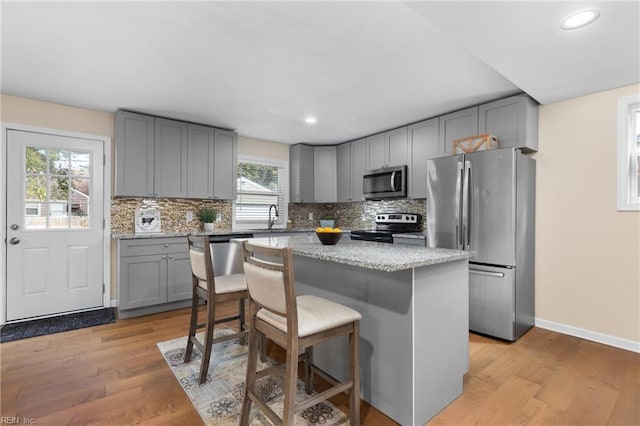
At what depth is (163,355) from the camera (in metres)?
2.62

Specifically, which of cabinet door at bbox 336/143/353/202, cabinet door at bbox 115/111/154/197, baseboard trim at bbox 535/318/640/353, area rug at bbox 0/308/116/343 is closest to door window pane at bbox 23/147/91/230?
cabinet door at bbox 115/111/154/197

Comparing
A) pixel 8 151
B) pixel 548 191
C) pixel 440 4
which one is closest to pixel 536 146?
pixel 548 191

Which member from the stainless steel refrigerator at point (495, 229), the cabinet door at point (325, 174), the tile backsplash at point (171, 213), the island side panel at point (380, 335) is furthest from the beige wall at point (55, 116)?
the stainless steel refrigerator at point (495, 229)

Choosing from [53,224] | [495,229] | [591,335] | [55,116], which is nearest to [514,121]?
[495,229]

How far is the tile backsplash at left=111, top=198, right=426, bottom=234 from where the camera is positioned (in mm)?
4031

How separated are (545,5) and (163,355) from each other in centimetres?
358

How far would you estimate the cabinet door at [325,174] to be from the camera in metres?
5.61

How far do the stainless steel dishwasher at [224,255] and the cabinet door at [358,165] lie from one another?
2195 mm

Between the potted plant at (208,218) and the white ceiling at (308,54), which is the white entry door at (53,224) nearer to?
the white ceiling at (308,54)

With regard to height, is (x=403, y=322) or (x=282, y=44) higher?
(x=282, y=44)

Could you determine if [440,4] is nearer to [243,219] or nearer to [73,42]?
[73,42]

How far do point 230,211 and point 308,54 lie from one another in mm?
3074

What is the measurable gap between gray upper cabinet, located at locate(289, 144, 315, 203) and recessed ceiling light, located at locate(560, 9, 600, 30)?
4044 millimetres

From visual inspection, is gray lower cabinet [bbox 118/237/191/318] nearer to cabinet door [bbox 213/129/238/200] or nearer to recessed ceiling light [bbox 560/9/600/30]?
cabinet door [bbox 213/129/238/200]
